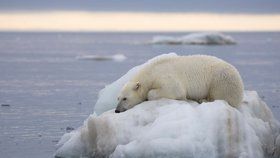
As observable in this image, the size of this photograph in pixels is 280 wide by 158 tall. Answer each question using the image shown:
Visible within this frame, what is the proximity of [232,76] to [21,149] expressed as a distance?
4313 millimetres

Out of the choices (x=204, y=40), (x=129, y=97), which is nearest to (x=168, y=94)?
(x=129, y=97)

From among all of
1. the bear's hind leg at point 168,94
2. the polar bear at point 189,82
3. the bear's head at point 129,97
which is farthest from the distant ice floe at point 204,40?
the bear's hind leg at point 168,94

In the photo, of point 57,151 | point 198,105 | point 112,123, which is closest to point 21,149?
point 57,151

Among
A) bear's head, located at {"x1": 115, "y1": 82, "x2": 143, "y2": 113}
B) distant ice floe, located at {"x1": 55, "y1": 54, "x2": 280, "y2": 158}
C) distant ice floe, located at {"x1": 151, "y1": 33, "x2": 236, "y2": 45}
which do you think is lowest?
distant ice floe, located at {"x1": 151, "y1": 33, "x2": 236, "y2": 45}

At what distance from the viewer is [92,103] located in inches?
845

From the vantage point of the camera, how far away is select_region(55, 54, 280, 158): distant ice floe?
10.9 meters

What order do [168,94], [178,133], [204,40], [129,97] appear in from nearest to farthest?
[178,133] → [168,94] → [129,97] → [204,40]

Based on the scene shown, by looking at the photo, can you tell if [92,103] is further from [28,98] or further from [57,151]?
[57,151]

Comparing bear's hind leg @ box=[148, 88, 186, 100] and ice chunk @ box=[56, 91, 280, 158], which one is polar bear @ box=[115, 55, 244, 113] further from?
ice chunk @ box=[56, 91, 280, 158]

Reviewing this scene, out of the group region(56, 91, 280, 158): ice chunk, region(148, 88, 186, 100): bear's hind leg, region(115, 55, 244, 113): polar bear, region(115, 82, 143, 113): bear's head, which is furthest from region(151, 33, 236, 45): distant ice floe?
region(56, 91, 280, 158): ice chunk

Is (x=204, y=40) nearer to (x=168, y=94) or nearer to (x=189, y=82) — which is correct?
(x=189, y=82)

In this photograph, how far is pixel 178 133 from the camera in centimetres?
1102

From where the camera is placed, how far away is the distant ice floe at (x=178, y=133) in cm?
1092

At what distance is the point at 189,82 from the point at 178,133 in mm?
1216
